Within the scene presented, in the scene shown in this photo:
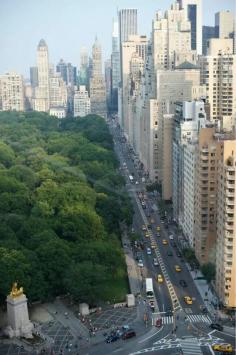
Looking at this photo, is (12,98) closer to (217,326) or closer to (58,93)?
(58,93)

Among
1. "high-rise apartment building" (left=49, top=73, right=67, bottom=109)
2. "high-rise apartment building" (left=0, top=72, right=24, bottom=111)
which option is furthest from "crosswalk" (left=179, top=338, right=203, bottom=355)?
"high-rise apartment building" (left=49, top=73, right=67, bottom=109)

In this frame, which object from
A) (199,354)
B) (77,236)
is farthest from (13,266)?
(199,354)

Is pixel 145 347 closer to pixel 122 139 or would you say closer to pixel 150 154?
pixel 150 154

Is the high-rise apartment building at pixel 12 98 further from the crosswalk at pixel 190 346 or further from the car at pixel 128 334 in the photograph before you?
the crosswalk at pixel 190 346

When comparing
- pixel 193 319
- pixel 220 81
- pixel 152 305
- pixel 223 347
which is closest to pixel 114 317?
pixel 152 305

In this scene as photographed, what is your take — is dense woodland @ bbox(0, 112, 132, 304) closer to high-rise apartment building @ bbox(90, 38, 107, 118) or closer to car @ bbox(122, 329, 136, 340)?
car @ bbox(122, 329, 136, 340)

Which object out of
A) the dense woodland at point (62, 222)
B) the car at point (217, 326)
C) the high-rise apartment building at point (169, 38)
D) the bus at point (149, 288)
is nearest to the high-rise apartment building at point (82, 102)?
the high-rise apartment building at point (169, 38)
